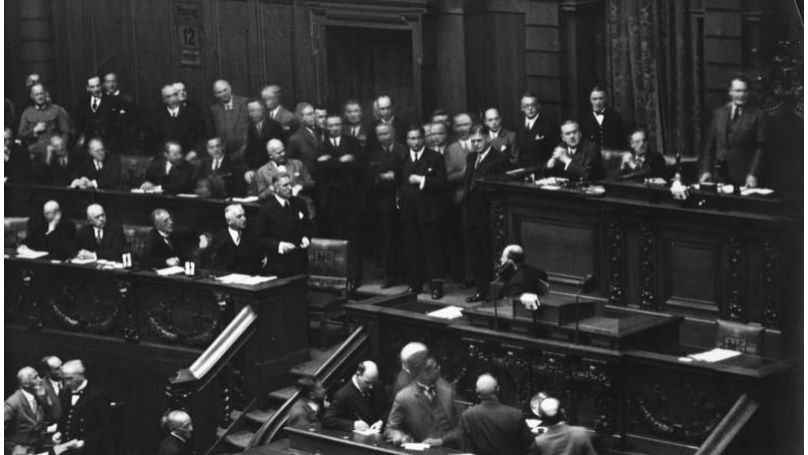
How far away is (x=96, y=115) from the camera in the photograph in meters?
15.7

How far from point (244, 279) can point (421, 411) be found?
251 centimetres

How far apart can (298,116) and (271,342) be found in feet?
7.85

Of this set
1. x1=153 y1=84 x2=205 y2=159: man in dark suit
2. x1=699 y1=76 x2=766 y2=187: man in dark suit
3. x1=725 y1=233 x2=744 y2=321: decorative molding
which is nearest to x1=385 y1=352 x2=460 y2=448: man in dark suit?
x1=725 y1=233 x2=744 y2=321: decorative molding

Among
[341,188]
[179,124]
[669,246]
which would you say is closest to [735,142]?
[669,246]

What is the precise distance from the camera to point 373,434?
37.5 feet

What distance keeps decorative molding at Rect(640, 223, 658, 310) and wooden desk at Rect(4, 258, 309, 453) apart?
8.03 ft

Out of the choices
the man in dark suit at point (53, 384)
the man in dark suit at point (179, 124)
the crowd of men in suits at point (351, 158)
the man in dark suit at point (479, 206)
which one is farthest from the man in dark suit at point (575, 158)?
the man in dark suit at point (53, 384)

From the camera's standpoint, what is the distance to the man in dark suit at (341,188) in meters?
14.2

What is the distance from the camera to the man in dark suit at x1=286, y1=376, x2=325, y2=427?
11.8m

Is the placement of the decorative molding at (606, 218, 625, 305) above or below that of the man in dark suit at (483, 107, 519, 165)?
below

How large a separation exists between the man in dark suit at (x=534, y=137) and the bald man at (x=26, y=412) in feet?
12.4

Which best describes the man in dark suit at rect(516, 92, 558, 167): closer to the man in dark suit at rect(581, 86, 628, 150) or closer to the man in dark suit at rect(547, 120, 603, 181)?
the man in dark suit at rect(547, 120, 603, 181)

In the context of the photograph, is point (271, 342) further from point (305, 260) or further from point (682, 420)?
point (682, 420)

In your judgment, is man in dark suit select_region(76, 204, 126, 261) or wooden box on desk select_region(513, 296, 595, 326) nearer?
wooden box on desk select_region(513, 296, 595, 326)
